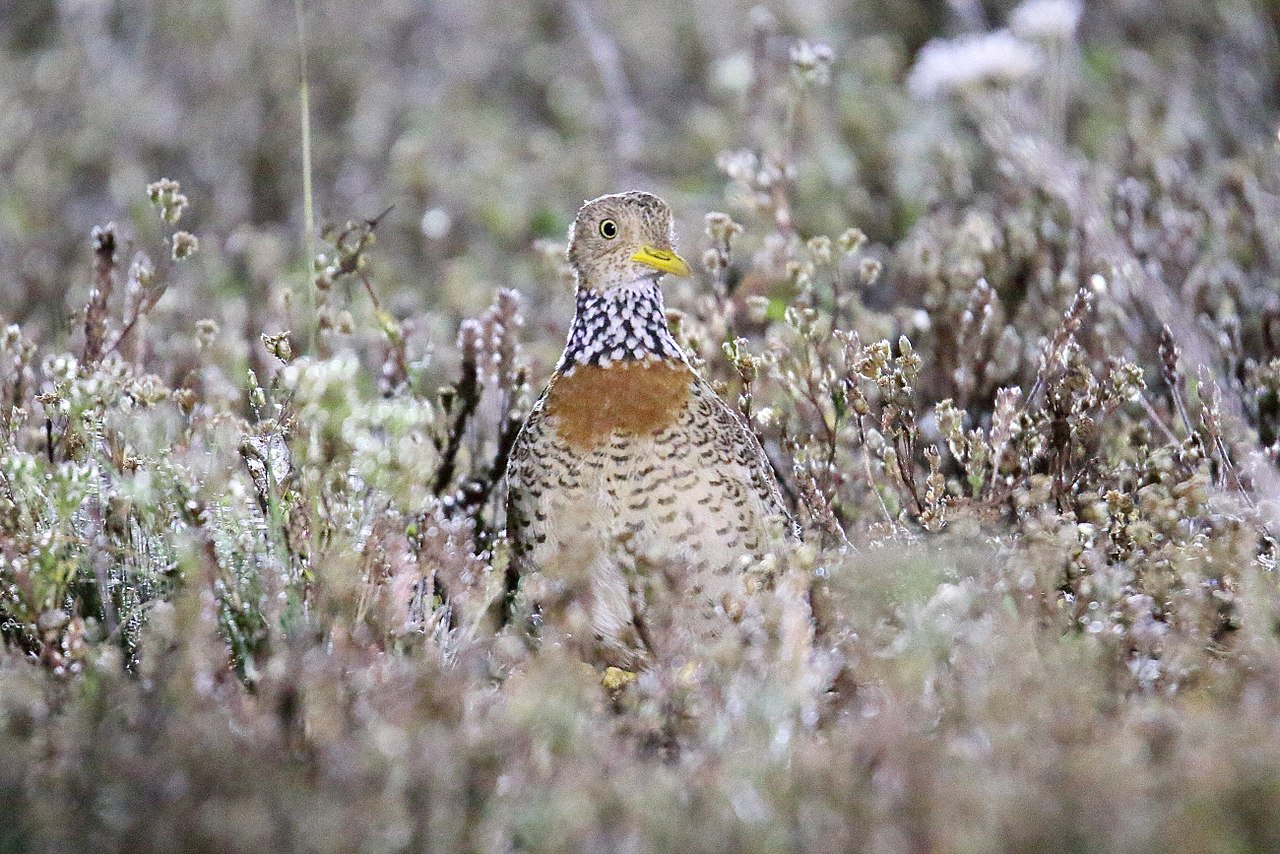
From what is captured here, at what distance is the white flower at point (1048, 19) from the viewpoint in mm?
5832

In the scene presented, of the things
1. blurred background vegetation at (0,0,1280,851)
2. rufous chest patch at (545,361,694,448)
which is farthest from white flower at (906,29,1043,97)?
rufous chest patch at (545,361,694,448)

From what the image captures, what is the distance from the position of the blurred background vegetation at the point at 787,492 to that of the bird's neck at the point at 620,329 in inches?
9.5

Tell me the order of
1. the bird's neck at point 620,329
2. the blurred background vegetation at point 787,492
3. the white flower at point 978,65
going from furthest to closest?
1. the white flower at point 978,65
2. the bird's neck at point 620,329
3. the blurred background vegetation at point 787,492

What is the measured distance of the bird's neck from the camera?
3578 millimetres

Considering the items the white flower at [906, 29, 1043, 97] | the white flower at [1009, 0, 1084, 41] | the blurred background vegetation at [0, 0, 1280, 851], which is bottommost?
the blurred background vegetation at [0, 0, 1280, 851]

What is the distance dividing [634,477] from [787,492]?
3.13 feet

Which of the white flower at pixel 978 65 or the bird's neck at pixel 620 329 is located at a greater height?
the white flower at pixel 978 65

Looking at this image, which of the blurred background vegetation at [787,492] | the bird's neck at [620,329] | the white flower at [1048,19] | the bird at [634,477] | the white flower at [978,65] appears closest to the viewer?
the blurred background vegetation at [787,492]

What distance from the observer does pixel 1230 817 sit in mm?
1970

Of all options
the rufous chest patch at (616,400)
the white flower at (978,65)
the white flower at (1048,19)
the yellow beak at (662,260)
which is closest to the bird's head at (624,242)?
the yellow beak at (662,260)

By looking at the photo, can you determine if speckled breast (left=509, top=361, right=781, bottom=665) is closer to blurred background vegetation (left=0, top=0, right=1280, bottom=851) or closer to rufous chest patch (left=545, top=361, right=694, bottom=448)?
rufous chest patch (left=545, top=361, right=694, bottom=448)

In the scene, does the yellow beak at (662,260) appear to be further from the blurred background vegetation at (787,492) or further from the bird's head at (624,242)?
the blurred background vegetation at (787,492)

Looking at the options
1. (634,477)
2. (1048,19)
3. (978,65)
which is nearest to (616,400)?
(634,477)

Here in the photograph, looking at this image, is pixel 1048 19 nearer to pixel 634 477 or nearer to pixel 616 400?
pixel 616 400
